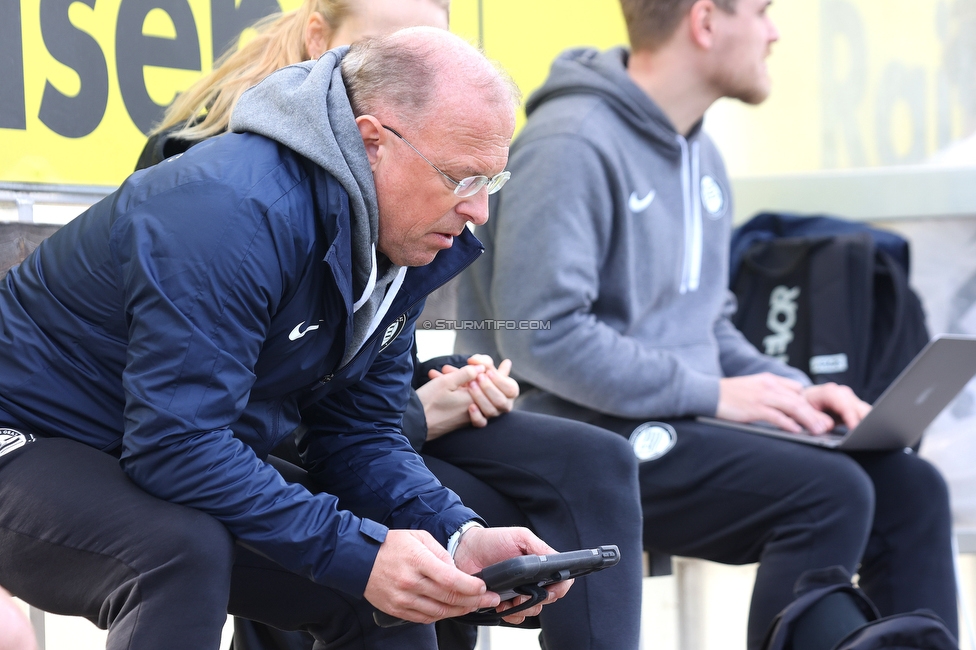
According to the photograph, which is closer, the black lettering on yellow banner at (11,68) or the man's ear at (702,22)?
the black lettering on yellow banner at (11,68)

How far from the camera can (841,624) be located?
1600mm

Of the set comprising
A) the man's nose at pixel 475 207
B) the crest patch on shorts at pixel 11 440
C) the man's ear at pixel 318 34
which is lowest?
the crest patch on shorts at pixel 11 440

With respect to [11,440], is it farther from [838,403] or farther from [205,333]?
[838,403]

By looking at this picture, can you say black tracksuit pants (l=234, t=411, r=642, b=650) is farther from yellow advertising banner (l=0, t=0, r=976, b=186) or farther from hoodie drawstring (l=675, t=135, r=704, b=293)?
hoodie drawstring (l=675, t=135, r=704, b=293)

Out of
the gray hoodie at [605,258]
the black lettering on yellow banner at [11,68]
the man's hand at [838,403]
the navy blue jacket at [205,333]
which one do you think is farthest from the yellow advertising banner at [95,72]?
the man's hand at [838,403]

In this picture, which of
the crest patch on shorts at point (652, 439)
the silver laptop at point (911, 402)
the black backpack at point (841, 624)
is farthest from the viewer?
the crest patch on shorts at point (652, 439)

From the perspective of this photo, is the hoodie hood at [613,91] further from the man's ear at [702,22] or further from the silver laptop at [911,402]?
the silver laptop at [911,402]

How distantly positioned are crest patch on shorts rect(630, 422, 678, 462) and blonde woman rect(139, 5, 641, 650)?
0.35m

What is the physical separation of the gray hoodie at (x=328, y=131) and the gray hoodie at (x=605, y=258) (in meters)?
0.72

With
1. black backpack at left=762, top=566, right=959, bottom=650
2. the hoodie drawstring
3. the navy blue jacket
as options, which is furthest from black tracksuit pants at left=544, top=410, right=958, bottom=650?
the navy blue jacket

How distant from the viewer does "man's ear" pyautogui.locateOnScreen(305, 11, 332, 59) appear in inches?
65.4

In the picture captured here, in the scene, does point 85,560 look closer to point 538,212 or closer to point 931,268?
point 538,212

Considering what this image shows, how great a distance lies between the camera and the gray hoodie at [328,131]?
→ 3.66 ft
